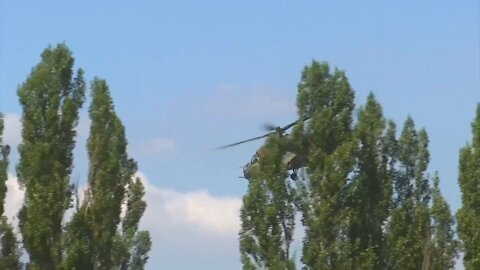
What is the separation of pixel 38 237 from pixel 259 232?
5.73 metres

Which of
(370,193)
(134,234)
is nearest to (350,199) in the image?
(370,193)

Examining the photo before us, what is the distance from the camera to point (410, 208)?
2944 cm

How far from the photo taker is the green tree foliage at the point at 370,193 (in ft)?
91.7

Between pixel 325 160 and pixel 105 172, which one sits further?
pixel 105 172

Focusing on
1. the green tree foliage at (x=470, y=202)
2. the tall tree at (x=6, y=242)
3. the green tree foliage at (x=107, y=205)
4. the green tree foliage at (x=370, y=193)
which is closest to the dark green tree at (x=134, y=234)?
the green tree foliage at (x=107, y=205)

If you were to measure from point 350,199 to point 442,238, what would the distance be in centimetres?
281

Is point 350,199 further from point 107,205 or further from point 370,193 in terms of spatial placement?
point 107,205

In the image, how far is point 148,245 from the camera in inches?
1172

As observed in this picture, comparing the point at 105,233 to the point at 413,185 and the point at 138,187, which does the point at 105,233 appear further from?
the point at 413,185

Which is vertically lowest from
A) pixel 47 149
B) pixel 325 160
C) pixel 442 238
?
pixel 442 238

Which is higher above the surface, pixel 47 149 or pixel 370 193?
pixel 47 149

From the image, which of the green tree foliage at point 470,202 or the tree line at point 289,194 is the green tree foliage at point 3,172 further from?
the green tree foliage at point 470,202

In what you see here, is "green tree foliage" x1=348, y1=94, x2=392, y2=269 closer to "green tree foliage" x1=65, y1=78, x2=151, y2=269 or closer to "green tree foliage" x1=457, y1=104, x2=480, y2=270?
"green tree foliage" x1=457, y1=104, x2=480, y2=270

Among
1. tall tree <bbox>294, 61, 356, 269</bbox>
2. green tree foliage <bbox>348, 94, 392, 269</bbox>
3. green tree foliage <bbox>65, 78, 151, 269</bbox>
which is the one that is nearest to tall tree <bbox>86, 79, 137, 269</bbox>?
green tree foliage <bbox>65, 78, 151, 269</bbox>
